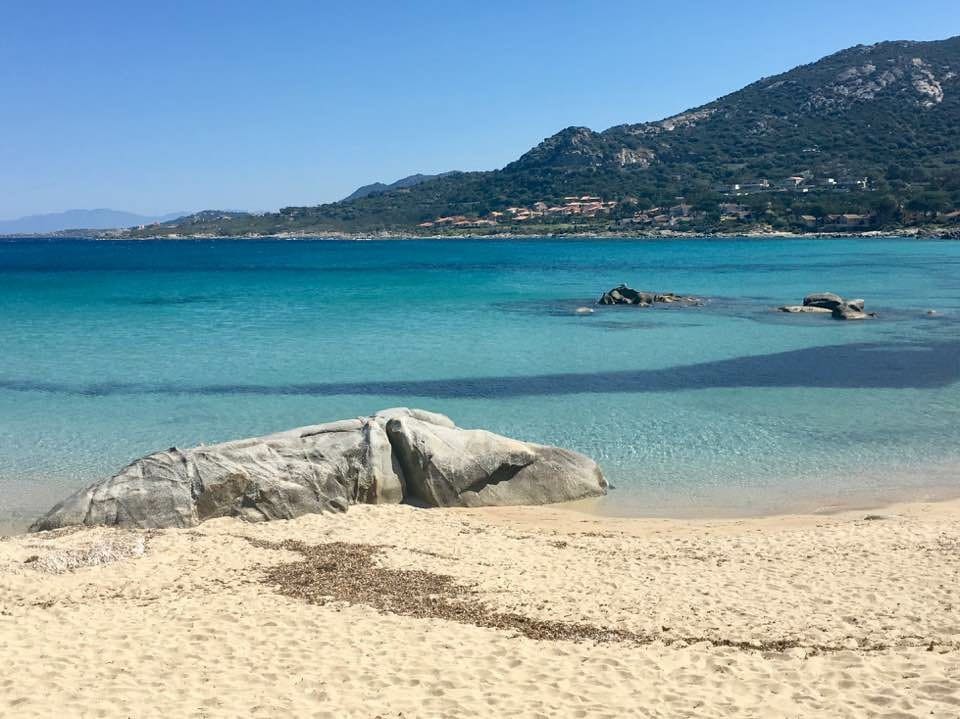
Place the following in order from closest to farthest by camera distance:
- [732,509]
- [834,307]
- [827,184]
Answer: [732,509] < [834,307] < [827,184]

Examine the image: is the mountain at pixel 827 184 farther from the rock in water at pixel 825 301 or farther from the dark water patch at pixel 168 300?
the dark water patch at pixel 168 300

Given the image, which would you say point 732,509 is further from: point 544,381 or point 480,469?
point 544,381

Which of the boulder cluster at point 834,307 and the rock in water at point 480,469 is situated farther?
the boulder cluster at point 834,307

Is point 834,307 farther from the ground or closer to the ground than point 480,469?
farther from the ground

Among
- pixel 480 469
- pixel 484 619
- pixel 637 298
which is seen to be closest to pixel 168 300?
pixel 637 298

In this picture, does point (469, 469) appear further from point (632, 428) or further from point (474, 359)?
point (474, 359)

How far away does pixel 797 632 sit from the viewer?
910 centimetres

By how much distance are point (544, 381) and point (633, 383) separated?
2.53 meters

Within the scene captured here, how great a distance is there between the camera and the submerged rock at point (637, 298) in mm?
49688

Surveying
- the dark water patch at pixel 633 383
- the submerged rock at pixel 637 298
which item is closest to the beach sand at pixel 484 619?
the dark water patch at pixel 633 383

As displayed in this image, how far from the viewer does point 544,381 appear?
26016 millimetres

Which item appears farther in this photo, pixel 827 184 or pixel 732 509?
pixel 827 184

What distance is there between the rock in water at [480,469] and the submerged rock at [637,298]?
34.7 metres

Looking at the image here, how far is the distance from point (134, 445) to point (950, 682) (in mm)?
15626
